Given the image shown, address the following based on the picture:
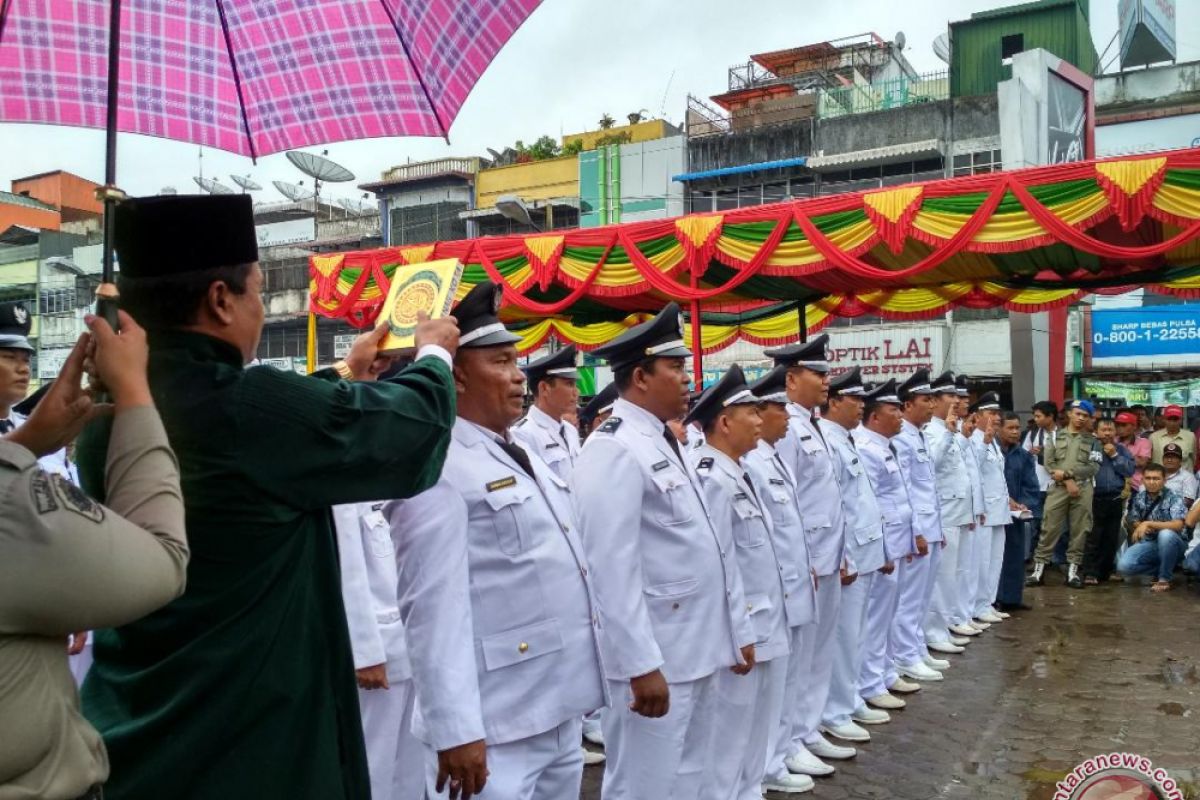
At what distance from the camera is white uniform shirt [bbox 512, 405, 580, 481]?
5.90 m

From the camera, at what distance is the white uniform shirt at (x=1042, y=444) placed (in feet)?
35.1

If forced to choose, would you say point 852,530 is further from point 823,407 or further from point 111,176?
point 111,176

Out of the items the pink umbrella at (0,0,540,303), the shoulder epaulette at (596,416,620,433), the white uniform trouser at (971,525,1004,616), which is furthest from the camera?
the white uniform trouser at (971,525,1004,616)

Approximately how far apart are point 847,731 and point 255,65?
4.39 meters

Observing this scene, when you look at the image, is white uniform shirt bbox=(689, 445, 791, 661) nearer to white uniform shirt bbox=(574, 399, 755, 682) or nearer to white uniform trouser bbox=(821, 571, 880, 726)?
white uniform shirt bbox=(574, 399, 755, 682)

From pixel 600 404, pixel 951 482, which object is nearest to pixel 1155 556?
pixel 951 482

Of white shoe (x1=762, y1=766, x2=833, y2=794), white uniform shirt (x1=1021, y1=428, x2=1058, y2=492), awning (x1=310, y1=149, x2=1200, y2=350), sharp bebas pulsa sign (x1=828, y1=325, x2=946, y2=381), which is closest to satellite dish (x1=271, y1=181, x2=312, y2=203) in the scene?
sharp bebas pulsa sign (x1=828, y1=325, x2=946, y2=381)

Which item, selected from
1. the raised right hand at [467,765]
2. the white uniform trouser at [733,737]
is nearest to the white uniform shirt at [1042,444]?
the white uniform trouser at [733,737]

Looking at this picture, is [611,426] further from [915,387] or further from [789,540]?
[915,387]

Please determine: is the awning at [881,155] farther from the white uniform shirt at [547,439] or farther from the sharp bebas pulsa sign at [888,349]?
the white uniform shirt at [547,439]

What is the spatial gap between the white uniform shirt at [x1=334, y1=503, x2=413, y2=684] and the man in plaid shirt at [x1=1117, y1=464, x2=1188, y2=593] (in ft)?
28.9

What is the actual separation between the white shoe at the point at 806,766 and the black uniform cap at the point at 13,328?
3.85 metres

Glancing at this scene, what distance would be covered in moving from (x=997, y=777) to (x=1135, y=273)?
251 inches

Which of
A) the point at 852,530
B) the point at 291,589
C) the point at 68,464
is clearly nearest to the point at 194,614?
the point at 291,589
